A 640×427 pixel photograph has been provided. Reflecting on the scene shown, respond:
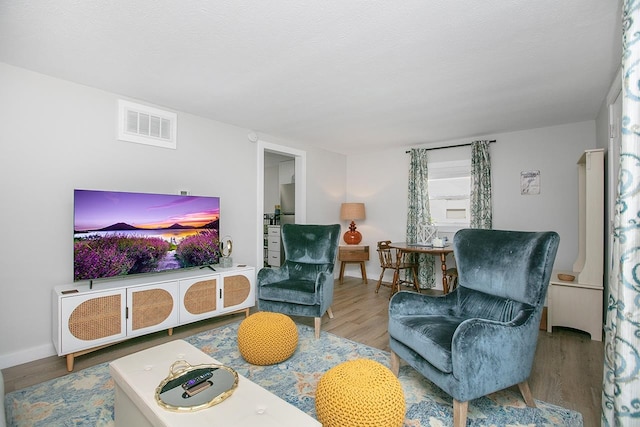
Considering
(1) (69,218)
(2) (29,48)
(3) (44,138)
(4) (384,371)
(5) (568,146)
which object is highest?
(2) (29,48)

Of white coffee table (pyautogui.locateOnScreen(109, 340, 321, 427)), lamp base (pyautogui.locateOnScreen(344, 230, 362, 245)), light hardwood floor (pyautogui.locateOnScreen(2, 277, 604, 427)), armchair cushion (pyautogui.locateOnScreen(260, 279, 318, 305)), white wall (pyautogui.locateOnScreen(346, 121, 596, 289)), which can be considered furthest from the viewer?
lamp base (pyautogui.locateOnScreen(344, 230, 362, 245))

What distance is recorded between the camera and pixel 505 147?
450cm

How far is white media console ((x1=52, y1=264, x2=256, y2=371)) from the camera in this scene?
2.42 m

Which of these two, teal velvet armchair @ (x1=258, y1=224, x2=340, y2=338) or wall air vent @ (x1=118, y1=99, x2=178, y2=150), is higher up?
wall air vent @ (x1=118, y1=99, x2=178, y2=150)

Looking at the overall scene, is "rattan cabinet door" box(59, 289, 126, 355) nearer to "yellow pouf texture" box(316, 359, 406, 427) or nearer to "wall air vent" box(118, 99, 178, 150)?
"wall air vent" box(118, 99, 178, 150)

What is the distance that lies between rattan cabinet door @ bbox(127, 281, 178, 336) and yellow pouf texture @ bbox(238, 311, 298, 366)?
993mm

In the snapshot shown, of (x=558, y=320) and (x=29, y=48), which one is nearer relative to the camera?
(x=29, y=48)

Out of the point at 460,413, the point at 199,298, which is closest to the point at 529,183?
the point at 460,413

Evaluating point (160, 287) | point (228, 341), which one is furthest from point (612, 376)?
point (160, 287)

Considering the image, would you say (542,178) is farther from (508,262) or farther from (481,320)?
(481,320)

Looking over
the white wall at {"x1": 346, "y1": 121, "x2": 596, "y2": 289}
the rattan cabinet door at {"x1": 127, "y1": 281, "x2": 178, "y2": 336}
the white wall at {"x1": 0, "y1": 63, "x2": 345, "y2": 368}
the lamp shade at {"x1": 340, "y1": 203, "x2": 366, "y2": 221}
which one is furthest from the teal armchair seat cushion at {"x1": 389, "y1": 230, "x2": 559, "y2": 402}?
the lamp shade at {"x1": 340, "y1": 203, "x2": 366, "y2": 221}

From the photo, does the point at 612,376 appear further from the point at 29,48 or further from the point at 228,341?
the point at 29,48

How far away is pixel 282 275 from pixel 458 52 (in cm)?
271

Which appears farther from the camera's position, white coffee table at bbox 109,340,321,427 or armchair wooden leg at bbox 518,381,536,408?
armchair wooden leg at bbox 518,381,536,408
